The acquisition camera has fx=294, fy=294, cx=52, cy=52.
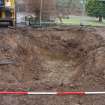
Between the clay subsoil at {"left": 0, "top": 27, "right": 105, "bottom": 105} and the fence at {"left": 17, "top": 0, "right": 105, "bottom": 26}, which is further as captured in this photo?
the fence at {"left": 17, "top": 0, "right": 105, "bottom": 26}

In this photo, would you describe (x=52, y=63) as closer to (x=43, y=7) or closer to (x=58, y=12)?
(x=43, y=7)

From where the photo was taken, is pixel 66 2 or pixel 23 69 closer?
pixel 23 69

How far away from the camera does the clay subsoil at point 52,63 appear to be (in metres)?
7.33

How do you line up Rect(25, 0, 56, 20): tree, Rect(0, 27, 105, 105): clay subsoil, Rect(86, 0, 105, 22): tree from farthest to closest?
Rect(86, 0, 105, 22): tree < Rect(25, 0, 56, 20): tree < Rect(0, 27, 105, 105): clay subsoil

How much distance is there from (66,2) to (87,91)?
10.8 metres

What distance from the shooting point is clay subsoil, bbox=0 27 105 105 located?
24.0 feet

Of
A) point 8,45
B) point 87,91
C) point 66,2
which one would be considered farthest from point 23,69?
point 66,2

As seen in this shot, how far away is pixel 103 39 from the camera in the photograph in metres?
13.0

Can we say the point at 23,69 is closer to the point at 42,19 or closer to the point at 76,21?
the point at 42,19

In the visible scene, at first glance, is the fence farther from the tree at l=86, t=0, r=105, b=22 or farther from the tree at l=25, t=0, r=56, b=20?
the tree at l=86, t=0, r=105, b=22

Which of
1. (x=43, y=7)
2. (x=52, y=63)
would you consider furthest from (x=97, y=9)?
(x=52, y=63)

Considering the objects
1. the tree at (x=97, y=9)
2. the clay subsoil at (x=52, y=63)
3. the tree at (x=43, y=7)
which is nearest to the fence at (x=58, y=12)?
the tree at (x=43, y=7)

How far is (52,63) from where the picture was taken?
12562 millimetres

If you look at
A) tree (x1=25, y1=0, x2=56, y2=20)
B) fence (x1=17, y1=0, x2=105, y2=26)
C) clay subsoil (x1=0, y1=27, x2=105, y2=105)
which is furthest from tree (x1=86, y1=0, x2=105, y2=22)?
clay subsoil (x1=0, y1=27, x2=105, y2=105)
